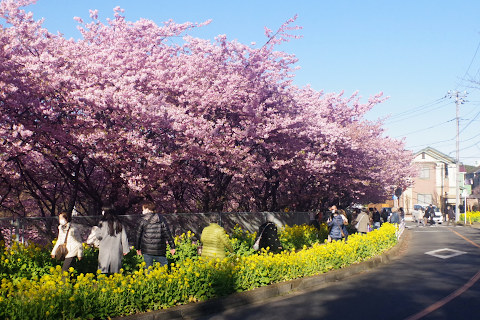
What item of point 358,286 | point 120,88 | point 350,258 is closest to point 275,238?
point 350,258

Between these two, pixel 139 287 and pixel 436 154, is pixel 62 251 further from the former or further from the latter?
pixel 436 154

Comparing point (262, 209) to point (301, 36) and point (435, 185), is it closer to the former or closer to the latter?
point (301, 36)

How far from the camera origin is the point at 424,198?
3125 inches

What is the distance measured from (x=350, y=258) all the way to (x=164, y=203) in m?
9.28

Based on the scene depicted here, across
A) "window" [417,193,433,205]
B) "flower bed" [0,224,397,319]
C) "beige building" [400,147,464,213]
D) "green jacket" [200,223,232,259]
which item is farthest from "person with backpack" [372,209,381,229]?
"window" [417,193,433,205]

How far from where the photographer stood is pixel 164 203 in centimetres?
2181

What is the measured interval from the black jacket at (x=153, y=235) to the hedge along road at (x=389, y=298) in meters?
1.94

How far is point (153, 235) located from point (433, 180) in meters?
76.0

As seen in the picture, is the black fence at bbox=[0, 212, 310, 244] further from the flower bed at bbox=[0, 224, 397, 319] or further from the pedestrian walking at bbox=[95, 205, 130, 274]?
the pedestrian walking at bbox=[95, 205, 130, 274]

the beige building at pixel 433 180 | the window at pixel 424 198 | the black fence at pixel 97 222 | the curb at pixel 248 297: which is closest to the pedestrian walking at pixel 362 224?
the black fence at pixel 97 222

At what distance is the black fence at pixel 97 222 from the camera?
11984 mm

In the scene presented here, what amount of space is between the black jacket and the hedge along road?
6.36 feet

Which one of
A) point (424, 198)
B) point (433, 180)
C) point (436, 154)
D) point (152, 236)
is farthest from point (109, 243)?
point (436, 154)

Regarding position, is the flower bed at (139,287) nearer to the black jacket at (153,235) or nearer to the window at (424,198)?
the black jacket at (153,235)
